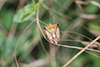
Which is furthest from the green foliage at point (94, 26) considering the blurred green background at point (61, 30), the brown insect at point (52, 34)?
the brown insect at point (52, 34)

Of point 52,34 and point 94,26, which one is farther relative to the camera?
point 94,26

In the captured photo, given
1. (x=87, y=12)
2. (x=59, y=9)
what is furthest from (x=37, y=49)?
(x=87, y=12)

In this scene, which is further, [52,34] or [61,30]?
[61,30]

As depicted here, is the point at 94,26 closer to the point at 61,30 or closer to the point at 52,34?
the point at 61,30

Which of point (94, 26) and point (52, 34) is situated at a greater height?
point (52, 34)

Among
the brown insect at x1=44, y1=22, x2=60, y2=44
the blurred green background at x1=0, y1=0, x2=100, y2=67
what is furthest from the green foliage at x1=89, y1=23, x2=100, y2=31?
the brown insect at x1=44, y1=22, x2=60, y2=44

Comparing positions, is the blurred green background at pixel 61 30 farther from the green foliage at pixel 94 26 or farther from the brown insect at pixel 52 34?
the brown insect at pixel 52 34

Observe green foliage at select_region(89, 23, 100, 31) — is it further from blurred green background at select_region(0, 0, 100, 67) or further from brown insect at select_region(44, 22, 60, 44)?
brown insect at select_region(44, 22, 60, 44)

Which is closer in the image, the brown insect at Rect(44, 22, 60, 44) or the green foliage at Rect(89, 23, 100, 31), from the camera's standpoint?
the brown insect at Rect(44, 22, 60, 44)

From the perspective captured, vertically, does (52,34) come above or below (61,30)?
above

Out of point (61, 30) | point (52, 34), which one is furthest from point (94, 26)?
point (52, 34)

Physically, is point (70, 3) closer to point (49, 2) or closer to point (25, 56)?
point (49, 2)

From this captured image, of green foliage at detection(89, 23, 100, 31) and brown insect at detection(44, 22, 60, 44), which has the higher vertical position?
brown insect at detection(44, 22, 60, 44)
